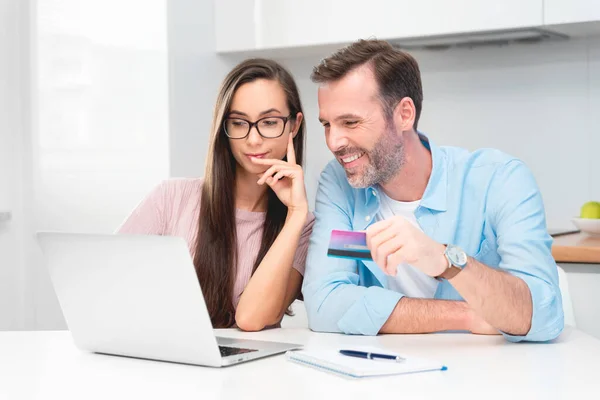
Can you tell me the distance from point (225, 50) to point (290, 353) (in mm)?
2221

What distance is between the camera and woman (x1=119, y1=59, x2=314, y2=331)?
6.41 ft

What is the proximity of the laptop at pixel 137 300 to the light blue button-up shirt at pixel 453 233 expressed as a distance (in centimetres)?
26

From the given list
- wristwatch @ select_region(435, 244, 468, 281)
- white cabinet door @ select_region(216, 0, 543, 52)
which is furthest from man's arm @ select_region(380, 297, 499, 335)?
white cabinet door @ select_region(216, 0, 543, 52)

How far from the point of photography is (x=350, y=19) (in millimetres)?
3139

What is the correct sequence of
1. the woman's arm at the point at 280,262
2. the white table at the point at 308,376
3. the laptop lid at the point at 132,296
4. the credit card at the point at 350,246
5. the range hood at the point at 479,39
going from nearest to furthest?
1. the white table at the point at 308,376
2. the laptop lid at the point at 132,296
3. the credit card at the point at 350,246
4. the woman's arm at the point at 280,262
5. the range hood at the point at 479,39

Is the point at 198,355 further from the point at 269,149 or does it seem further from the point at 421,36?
the point at 421,36

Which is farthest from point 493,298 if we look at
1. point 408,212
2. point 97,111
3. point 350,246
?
Answer: point 97,111

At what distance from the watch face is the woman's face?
0.63 metres

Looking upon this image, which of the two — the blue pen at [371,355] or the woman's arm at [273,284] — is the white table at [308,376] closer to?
the blue pen at [371,355]

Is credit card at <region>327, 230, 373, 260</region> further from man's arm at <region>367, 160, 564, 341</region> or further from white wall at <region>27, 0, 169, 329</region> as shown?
white wall at <region>27, 0, 169, 329</region>

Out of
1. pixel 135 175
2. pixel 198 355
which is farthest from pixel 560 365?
pixel 135 175

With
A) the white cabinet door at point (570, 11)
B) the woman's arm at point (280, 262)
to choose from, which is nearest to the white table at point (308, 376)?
the woman's arm at point (280, 262)

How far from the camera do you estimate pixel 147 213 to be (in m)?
2.10

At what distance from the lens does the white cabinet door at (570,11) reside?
2.72 meters
